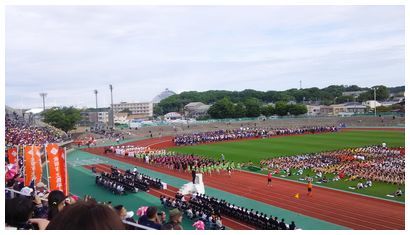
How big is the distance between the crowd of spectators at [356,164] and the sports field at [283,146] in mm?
3965

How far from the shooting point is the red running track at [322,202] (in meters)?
15.8

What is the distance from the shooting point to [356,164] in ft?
87.6

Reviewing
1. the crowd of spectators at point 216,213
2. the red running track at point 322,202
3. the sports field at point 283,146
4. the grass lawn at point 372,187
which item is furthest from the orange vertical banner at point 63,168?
the sports field at point 283,146

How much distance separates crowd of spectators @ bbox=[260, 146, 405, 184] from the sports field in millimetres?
3965

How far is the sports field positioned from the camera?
3559cm

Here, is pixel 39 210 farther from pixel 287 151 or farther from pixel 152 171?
pixel 287 151

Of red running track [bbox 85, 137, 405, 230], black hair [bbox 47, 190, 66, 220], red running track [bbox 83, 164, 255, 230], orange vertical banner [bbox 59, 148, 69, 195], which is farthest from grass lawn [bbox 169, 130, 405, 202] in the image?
black hair [bbox 47, 190, 66, 220]

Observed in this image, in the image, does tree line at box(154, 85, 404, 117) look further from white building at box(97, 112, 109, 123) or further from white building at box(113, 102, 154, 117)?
white building at box(97, 112, 109, 123)

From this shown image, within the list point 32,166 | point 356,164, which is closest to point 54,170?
point 32,166

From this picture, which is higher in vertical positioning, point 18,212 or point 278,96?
point 278,96

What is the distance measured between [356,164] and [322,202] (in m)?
9.31

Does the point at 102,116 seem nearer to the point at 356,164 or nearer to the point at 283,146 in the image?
the point at 283,146

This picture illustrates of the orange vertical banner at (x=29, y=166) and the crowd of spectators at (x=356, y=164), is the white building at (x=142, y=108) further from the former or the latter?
the orange vertical banner at (x=29, y=166)

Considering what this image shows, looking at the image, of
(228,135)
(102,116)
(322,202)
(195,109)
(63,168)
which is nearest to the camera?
(63,168)
